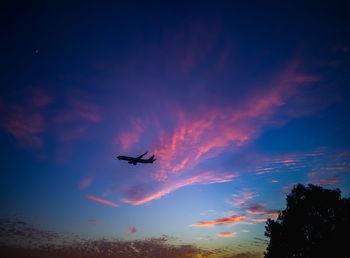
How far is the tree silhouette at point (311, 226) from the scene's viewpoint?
2815cm

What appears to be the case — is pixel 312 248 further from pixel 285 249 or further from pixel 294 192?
pixel 294 192

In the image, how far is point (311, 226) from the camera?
31.9 m

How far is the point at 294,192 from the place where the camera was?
37688mm

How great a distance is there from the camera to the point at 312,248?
29.6 meters

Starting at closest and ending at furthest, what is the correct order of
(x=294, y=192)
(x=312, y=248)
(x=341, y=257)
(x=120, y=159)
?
1. (x=341, y=257)
2. (x=312, y=248)
3. (x=294, y=192)
4. (x=120, y=159)

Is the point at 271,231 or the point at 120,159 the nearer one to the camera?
the point at 271,231

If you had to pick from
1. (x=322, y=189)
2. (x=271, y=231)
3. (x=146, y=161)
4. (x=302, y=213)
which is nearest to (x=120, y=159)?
(x=146, y=161)

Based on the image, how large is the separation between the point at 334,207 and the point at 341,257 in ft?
26.6

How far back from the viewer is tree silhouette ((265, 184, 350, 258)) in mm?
28148

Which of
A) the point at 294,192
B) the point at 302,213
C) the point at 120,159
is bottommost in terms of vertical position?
the point at 302,213

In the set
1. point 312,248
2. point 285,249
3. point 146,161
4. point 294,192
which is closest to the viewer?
point 312,248

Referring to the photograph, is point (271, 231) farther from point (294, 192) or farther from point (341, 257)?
point (341, 257)

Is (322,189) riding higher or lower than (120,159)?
lower

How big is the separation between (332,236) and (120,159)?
4908 cm
